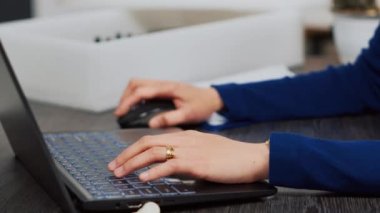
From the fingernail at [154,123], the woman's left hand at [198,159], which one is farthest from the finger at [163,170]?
the fingernail at [154,123]

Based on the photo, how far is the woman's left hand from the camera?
79 cm

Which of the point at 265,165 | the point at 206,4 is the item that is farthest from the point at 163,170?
the point at 206,4

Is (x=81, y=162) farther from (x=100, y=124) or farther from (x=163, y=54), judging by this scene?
(x=163, y=54)

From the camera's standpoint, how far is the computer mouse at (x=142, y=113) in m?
1.13

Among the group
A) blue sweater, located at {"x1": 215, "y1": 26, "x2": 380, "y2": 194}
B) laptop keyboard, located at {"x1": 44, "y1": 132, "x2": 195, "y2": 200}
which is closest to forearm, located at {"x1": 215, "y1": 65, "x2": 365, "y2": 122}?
blue sweater, located at {"x1": 215, "y1": 26, "x2": 380, "y2": 194}

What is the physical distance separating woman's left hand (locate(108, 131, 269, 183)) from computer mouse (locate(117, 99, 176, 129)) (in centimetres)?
30

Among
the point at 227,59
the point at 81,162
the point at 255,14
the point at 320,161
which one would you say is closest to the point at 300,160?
the point at 320,161

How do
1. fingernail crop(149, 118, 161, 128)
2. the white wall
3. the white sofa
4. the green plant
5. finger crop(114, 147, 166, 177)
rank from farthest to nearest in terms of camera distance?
the white wall < the green plant < the white sofa < fingernail crop(149, 118, 161, 128) < finger crop(114, 147, 166, 177)

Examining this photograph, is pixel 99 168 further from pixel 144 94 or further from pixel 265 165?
pixel 144 94

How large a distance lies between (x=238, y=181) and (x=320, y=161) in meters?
0.10

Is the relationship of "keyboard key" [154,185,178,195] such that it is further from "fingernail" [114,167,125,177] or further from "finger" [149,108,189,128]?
"finger" [149,108,189,128]

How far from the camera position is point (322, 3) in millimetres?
2102

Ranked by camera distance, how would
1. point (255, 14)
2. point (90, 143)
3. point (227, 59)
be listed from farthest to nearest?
point (255, 14) → point (227, 59) → point (90, 143)

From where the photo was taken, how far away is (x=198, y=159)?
2.62 ft
